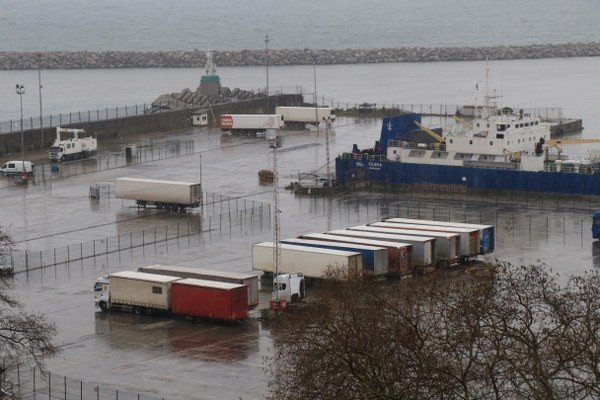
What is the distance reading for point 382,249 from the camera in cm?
5166

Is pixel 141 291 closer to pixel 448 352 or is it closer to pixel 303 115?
pixel 448 352

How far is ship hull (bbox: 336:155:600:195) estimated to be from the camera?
233 ft

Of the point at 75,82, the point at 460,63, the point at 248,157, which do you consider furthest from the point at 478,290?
the point at 460,63

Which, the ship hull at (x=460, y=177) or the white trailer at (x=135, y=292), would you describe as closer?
the white trailer at (x=135, y=292)

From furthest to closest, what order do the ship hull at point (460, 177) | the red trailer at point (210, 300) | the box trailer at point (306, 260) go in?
the ship hull at point (460, 177) < the box trailer at point (306, 260) < the red trailer at point (210, 300)

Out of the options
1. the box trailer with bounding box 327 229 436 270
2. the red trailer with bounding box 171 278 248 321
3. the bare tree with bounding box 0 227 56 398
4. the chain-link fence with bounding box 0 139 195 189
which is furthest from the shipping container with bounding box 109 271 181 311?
the chain-link fence with bounding box 0 139 195 189

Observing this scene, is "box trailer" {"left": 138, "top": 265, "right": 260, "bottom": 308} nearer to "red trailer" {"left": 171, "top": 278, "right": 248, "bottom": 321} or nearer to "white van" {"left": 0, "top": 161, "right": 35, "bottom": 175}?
"red trailer" {"left": 171, "top": 278, "right": 248, "bottom": 321}

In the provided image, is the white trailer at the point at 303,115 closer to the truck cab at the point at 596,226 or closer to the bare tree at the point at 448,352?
the truck cab at the point at 596,226

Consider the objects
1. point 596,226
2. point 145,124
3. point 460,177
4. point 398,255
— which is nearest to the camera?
point 398,255

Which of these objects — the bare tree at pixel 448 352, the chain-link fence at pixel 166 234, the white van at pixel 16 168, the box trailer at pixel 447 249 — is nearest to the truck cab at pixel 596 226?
the box trailer at pixel 447 249

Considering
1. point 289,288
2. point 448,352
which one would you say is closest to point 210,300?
point 289,288

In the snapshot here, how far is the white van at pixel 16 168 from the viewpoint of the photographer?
79.5 metres

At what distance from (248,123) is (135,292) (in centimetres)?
5151

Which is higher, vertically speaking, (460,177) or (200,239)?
(460,177)
